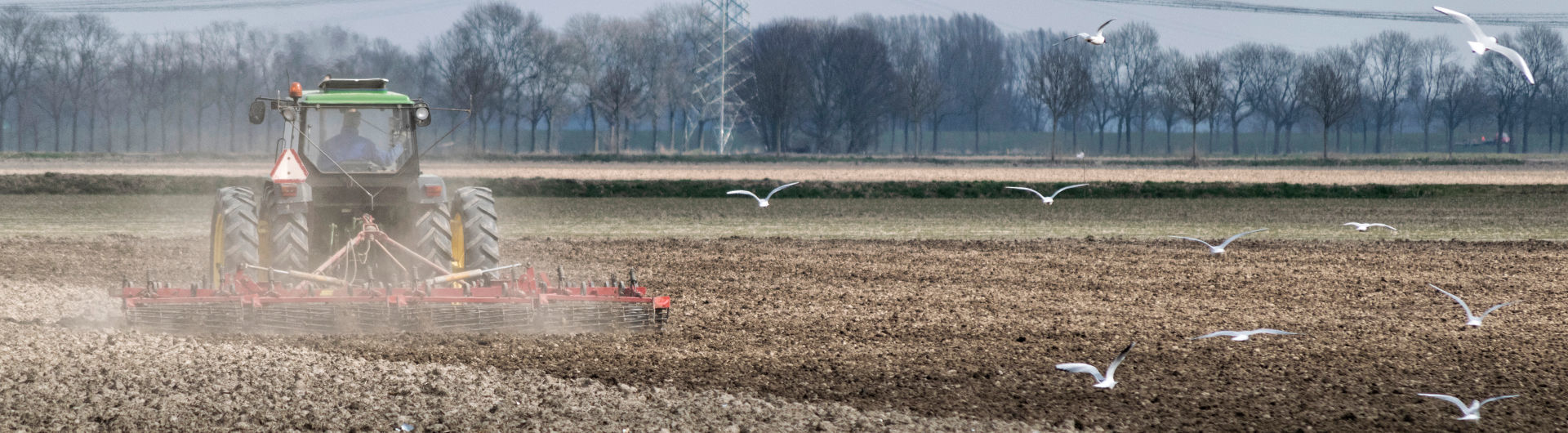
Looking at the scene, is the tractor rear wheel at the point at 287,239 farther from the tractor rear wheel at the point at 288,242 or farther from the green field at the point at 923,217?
the green field at the point at 923,217

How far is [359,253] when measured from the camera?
34.5ft

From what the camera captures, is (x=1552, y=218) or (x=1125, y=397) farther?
(x=1552, y=218)

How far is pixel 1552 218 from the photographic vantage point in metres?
27.5

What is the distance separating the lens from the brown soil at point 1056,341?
25.1ft

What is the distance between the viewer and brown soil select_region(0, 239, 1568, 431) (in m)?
7.65

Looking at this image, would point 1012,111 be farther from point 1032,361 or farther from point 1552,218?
point 1032,361

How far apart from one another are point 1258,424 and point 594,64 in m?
97.7

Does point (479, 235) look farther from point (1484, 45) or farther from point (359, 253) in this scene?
point (1484, 45)

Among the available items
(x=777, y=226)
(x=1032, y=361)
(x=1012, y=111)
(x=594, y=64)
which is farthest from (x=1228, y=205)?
(x=1012, y=111)

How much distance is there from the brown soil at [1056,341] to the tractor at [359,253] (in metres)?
0.23

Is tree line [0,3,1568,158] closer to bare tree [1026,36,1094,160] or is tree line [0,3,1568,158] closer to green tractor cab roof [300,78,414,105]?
bare tree [1026,36,1094,160]

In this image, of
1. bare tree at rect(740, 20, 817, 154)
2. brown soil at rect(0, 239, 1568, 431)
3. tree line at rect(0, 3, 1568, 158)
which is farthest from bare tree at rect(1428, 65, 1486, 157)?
brown soil at rect(0, 239, 1568, 431)

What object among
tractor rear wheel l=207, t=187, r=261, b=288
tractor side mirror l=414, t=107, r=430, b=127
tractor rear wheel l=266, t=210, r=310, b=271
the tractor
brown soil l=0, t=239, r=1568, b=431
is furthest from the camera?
tractor side mirror l=414, t=107, r=430, b=127

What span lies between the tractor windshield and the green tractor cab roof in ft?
0.45
